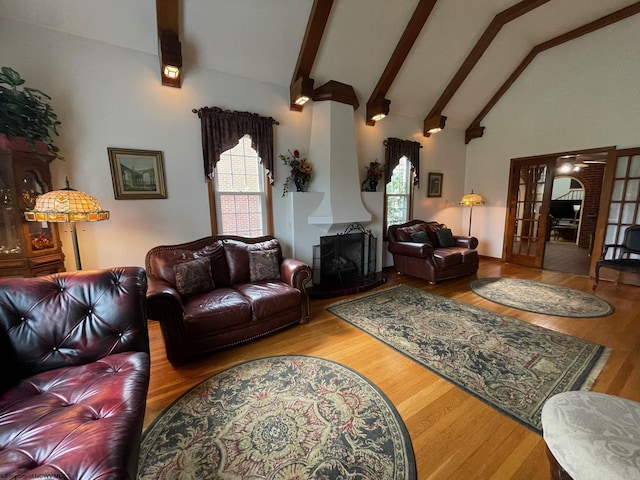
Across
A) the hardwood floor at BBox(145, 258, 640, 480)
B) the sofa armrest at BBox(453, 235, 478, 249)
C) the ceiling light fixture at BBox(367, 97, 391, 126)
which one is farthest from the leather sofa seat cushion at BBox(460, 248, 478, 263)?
the ceiling light fixture at BBox(367, 97, 391, 126)

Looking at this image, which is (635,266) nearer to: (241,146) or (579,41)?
(579,41)

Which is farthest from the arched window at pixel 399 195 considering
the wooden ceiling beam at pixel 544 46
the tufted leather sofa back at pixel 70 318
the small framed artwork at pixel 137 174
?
the tufted leather sofa back at pixel 70 318

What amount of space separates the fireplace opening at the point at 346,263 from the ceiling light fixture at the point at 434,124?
2496 mm

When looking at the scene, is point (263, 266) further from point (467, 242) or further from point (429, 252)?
point (467, 242)

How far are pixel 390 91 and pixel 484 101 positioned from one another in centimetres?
244

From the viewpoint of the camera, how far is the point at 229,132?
11.0ft

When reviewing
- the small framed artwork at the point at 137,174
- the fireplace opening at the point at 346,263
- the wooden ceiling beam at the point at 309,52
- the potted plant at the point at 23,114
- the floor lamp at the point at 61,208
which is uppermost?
the wooden ceiling beam at the point at 309,52

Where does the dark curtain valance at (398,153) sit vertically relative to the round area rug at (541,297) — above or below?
above

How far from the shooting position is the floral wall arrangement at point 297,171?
380 cm

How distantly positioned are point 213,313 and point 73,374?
1.02 meters

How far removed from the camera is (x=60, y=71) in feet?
8.34

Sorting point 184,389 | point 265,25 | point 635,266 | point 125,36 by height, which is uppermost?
point 265,25

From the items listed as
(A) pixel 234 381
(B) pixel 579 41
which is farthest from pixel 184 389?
(B) pixel 579 41

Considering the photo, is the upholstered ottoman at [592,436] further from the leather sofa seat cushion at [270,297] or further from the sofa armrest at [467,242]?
the sofa armrest at [467,242]
